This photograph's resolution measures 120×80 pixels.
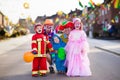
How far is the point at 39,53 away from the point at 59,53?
2.19 ft

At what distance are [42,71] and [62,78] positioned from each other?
974 mm

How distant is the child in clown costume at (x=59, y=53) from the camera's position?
12.3m

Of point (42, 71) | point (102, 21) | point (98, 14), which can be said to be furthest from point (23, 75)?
point (98, 14)

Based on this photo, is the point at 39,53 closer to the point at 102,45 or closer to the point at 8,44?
the point at 102,45

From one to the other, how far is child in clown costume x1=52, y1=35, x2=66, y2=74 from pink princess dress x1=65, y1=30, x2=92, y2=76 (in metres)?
0.18

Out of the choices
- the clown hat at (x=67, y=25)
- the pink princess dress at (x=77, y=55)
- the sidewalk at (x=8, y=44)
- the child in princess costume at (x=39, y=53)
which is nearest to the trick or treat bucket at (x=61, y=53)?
the pink princess dress at (x=77, y=55)

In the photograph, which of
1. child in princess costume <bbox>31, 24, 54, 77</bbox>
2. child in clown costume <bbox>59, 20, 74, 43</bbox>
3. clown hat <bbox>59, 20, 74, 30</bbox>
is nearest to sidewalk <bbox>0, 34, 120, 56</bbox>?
child in clown costume <bbox>59, 20, 74, 43</bbox>

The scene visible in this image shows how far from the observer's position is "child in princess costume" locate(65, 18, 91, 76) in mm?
11953

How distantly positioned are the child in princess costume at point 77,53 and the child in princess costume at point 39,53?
79 cm

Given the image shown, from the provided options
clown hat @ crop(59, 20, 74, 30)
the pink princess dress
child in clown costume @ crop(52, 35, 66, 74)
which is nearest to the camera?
the pink princess dress

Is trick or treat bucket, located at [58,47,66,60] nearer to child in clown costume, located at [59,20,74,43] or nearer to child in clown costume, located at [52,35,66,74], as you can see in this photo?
child in clown costume, located at [52,35,66,74]

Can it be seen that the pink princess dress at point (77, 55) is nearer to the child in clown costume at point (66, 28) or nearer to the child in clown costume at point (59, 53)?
the child in clown costume at point (59, 53)

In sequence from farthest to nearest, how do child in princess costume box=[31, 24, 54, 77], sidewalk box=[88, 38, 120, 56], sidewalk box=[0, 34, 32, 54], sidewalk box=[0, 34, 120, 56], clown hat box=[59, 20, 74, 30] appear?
sidewalk box=[0, 34, 32, 54] → sidewalk box=[0, 34, 120, 56] → sidewalk box=[88, 38, 120, 56] → clown hat box=[59, 20, 74, 30] → child in princess costume box=[31, 24, 54, 77]

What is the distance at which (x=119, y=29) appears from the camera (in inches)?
2003
